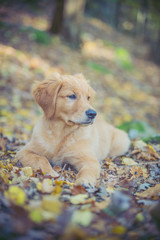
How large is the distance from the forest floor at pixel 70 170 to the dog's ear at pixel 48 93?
959 mm

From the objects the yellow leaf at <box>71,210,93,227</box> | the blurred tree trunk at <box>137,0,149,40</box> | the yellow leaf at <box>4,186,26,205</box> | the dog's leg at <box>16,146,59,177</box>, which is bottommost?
the dog's leg at <box>16,146,59,177</box>

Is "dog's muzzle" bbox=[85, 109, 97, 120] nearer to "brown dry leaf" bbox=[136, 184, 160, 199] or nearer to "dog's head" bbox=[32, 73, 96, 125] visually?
"dog's head" bbox=[32, 73, 96, 125]

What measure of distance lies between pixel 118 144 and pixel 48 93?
6.41ft

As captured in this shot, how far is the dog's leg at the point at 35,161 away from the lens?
125 inches

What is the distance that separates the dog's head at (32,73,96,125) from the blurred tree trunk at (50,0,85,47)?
7922 mm

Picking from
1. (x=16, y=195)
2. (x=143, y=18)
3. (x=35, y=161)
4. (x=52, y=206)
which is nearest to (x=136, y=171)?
(x=35, y=161)

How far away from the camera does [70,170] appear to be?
361cm

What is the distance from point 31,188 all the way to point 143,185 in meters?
1.48

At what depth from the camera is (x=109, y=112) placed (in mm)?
8320

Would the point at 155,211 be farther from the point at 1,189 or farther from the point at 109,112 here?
the point at 109,112

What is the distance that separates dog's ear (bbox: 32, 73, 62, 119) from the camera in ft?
11.8

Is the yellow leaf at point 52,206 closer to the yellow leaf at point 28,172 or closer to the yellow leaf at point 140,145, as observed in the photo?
the yellow leaf at point 28,172

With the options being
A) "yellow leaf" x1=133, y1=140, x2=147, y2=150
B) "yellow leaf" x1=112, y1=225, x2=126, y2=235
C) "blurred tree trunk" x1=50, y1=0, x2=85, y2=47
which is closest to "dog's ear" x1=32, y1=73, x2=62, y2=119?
"yellow leaf" x1=133, y1=140, x2=147, y2=150

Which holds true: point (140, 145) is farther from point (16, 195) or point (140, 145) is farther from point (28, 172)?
point (16, 195)
